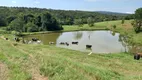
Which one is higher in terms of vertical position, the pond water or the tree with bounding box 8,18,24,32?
the tree with bounding box 8,18,24,32

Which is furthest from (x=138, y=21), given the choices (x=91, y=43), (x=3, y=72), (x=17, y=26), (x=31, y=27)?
(x=3, y=72)

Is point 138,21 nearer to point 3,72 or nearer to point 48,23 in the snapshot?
point 48,23

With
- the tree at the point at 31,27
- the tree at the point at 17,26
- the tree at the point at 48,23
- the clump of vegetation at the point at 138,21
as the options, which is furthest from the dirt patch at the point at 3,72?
the clump of vegetation at the point at 138,21

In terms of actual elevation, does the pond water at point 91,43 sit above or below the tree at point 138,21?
below

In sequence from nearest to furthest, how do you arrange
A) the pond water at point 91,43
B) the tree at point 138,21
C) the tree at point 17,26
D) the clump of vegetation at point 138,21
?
the pond water at point 91,43 < the tree at point 17,26 < the clump of vegetation at point 138,21 < the tree at point 138,21

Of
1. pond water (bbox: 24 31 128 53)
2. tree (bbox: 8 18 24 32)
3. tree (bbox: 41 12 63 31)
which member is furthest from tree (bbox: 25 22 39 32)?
pond water (bbox: 24 31 128 53)

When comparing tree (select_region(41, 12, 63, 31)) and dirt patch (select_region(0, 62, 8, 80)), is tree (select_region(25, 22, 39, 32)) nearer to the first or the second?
tree (select_region(41, 12, 63, 31))

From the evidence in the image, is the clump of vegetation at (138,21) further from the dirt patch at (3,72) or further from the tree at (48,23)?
the dirt patch at (3,72)

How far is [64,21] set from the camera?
98.8 meters

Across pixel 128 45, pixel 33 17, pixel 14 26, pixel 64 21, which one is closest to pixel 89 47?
pixel 128 45

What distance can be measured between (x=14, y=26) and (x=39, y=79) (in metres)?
55.3

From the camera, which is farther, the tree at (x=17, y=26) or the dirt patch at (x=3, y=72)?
the tree at (x=17, y=26)

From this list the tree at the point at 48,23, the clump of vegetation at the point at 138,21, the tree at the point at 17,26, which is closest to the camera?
the tree at the point at 17,26

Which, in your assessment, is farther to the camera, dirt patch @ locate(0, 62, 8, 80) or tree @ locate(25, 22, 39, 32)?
tree @ locate(25, 22, 39, 32)
